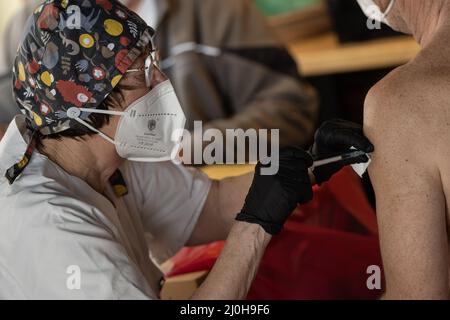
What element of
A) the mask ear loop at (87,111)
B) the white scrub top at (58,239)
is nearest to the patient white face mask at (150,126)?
the mask ear loop at (87,111)

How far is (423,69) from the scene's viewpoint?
138 centimetres

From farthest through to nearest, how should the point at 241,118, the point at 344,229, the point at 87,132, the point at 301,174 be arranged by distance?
1. the point at 241,118
2. the point at 344,229
3. the point at 87,132
4. the point at 301,174

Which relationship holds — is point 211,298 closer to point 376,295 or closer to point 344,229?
point 376,295

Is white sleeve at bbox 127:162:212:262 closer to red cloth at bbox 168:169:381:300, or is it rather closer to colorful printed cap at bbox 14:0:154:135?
red cloth at bbox 168:169:381:300

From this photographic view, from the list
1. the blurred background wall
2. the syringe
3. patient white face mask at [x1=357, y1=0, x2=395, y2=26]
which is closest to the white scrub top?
the syringe

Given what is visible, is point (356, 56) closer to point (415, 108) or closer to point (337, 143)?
Answer: point (337, 143)

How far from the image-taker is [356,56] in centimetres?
367

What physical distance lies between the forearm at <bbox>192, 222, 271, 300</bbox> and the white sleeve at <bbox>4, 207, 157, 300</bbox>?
0.11 meters

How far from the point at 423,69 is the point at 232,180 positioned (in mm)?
613

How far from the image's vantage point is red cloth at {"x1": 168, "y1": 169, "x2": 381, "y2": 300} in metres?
1.94

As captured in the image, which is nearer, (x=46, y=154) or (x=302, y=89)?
(x=46, y=154)

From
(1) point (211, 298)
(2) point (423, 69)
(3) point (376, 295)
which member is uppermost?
(2) point (423, 69)

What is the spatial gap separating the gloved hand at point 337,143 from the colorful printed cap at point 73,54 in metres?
0.36

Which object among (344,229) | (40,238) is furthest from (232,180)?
(40,238)
